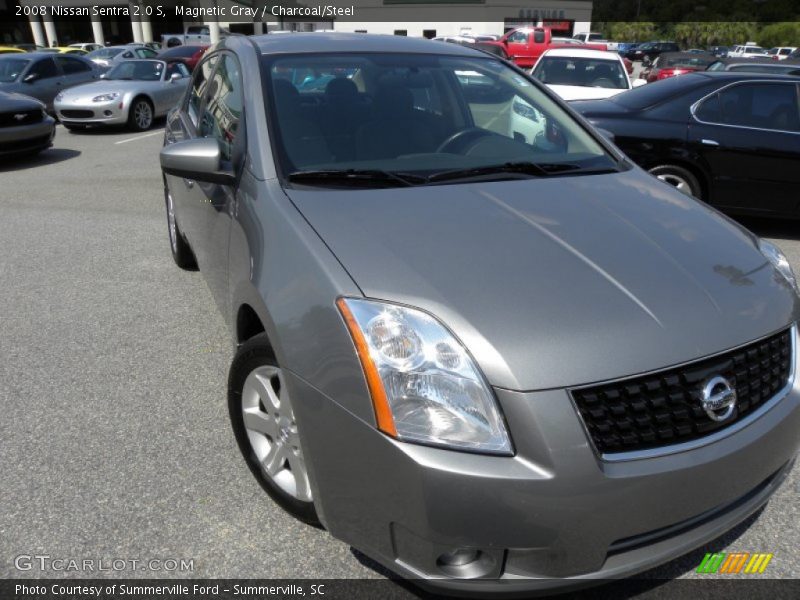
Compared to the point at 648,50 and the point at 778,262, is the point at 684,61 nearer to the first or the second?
the point at 778,262

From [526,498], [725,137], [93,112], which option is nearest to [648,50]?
[93,112]

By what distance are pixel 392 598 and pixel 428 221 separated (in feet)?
4.07

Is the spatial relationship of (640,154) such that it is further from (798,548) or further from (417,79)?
(798,548)

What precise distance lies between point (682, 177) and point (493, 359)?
5.27 m

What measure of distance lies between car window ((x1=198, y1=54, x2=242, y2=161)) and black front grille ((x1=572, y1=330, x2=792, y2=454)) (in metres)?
1.91

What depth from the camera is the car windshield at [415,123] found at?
2645 mm

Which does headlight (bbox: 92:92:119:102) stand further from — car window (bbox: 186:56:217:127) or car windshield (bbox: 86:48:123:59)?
car windshield (bbox: 86:48:123:59)

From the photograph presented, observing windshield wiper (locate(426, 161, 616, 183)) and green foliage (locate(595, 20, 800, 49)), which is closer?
windshield wiper (locate(426, 161, 616, 183))

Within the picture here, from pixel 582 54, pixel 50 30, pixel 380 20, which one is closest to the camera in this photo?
pixel 582 54

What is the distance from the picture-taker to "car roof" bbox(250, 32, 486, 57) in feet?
10.5

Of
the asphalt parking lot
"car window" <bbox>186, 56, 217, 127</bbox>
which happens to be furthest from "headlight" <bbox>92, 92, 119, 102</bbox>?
"car window" <bbox>186, 56, 217, 127</bbox>

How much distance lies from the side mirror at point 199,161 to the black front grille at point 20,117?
783 cm

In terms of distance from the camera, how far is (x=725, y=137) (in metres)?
5.98

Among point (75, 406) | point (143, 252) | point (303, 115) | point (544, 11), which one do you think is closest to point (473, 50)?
point (303, 115)
